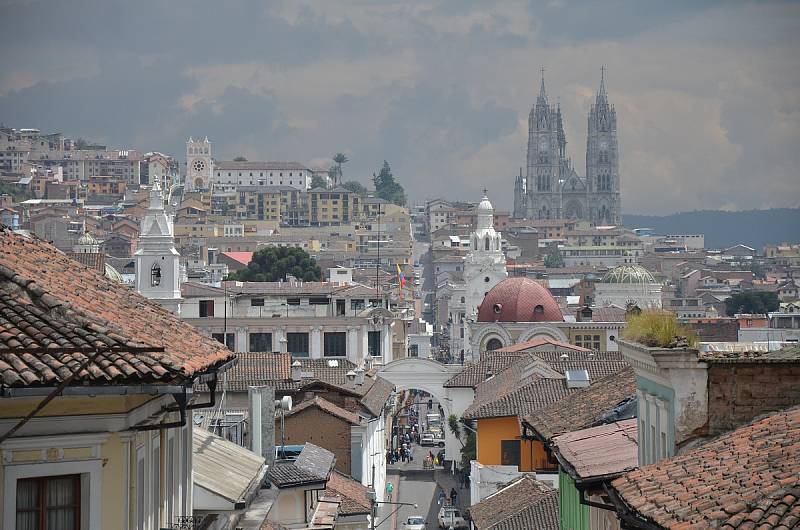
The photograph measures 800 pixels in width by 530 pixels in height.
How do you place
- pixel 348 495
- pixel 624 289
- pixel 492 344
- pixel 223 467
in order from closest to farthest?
1. pixel 223 467
2. pixel 348 495
3. pixel 492 344
4. pixel 624 289

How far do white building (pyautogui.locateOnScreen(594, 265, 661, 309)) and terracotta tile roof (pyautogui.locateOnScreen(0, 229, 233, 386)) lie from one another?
12132 centimetres

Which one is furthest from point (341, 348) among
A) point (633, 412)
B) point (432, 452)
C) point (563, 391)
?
point (633, 412)

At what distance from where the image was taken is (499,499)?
122ft

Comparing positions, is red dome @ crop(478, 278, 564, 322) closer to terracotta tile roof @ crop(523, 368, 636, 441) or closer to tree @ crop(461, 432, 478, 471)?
tree @ crop(461, 432, 478, 471)

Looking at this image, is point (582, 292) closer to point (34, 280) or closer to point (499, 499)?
point (499, 499)

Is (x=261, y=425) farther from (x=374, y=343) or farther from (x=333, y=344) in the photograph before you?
(x=374, y=343)

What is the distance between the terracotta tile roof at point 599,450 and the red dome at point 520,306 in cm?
9157

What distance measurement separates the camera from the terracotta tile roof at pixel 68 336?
7.98 m

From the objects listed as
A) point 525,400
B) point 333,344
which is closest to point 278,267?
point 333,344

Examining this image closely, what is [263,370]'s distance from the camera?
47.3m

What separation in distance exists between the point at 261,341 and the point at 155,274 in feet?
21.7

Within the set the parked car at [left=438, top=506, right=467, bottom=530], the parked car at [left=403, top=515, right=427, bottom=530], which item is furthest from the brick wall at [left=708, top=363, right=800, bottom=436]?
the parked car at [left=438, top=506, right=467, bottom=530]

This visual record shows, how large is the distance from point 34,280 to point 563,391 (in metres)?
31.8

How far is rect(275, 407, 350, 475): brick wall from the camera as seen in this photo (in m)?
42.5
